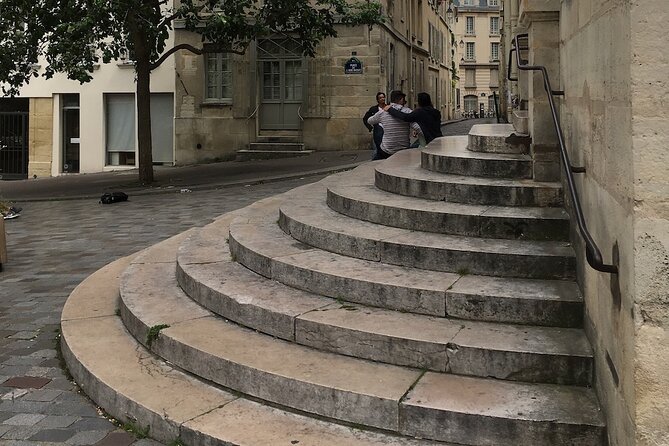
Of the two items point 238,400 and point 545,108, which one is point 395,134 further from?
point 238,400

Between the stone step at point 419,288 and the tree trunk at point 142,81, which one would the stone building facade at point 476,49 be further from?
the stone step at point 419,288

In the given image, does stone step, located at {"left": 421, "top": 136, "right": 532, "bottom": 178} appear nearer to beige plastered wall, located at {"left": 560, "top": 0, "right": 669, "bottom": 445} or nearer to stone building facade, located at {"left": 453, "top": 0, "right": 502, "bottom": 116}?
beige plastered wall, located at {"left": 560, "top": 0, "right": 669, "bottom": 445}

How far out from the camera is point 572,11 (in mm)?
4059

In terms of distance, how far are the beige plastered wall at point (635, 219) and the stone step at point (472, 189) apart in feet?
6.35

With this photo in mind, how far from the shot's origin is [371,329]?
12.5 feet

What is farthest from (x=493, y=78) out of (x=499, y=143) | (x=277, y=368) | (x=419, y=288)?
(x=277, y=368)

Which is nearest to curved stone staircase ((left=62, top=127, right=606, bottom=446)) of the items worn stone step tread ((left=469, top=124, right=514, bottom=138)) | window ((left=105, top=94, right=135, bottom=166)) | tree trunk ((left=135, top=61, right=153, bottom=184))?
worn stone step tread ((left=469, top=124, right=514, bottom=138))

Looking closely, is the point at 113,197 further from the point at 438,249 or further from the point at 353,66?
the point at 438,249

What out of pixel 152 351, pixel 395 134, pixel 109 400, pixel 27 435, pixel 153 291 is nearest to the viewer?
pixel 27 435

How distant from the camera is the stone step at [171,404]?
332cm

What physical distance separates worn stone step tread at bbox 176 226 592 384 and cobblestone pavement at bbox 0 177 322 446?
3.43 feet

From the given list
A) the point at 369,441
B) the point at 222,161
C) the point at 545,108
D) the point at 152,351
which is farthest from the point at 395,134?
the point at 222,161

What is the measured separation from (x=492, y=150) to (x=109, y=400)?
4.18 m

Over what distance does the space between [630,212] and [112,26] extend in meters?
12.5
